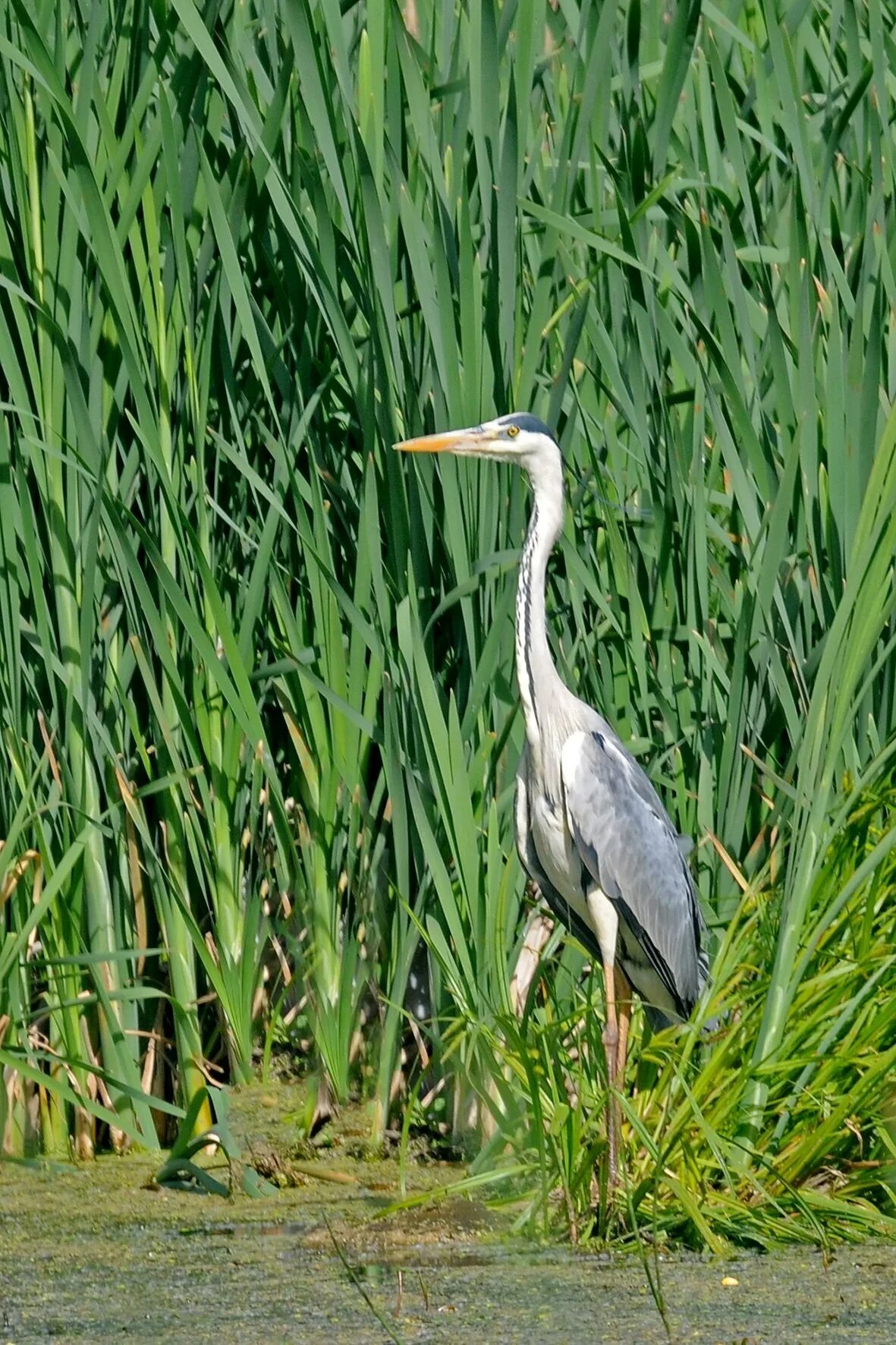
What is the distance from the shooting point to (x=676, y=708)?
3709mm

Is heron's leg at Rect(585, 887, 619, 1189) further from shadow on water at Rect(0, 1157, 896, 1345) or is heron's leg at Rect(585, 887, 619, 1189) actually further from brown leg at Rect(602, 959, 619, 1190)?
shadow on water at Rect(0, 1157, 896, 1345)

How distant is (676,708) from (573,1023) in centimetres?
68

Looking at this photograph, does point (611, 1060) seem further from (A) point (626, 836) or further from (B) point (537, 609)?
(B) point (537, 609)

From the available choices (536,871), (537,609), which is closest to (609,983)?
(536,871)

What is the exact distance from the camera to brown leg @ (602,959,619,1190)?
123 inches

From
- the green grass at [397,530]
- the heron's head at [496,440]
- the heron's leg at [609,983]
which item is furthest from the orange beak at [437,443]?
the heron's leg at [609,983]

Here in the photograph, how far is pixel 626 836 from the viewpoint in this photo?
3.61 metres

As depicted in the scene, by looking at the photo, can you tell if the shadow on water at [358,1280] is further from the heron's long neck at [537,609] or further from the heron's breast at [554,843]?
the heron's long neck at [537,609]

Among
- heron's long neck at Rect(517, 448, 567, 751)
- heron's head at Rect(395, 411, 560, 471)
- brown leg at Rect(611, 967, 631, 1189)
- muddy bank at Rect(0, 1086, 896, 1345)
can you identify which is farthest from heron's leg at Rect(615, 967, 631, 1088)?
heron's head at Rect(395, 411, 560, 471)

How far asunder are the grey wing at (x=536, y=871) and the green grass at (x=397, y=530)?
4.2 inches

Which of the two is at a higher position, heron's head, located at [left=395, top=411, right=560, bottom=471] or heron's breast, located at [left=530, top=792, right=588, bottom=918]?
heron's head, located at [left=395, top=411, right=560, bottom=471]

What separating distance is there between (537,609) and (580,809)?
1.37ft

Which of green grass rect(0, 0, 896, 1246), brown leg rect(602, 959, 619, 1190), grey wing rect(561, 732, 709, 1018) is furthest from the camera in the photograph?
grey wing rect(561, 732, 709, 1018)

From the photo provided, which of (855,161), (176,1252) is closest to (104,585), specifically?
(176,1252)
